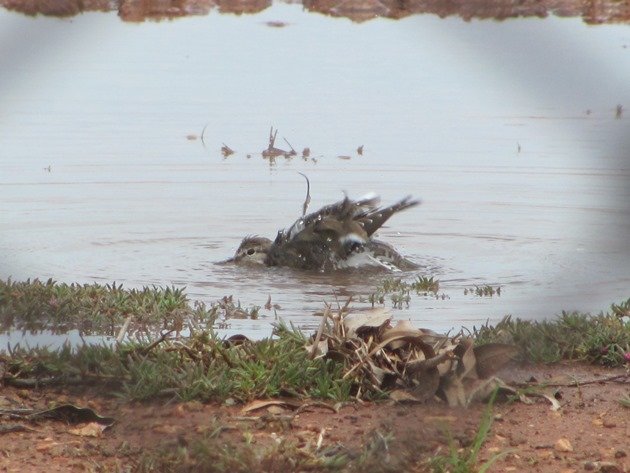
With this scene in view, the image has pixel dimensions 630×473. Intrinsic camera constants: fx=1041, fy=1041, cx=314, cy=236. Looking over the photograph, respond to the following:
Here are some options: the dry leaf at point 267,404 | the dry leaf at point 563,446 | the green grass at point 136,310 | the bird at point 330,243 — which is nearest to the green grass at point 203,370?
the dry leaf at point 267,404

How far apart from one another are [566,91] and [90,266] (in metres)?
6.58

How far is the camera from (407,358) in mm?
3643

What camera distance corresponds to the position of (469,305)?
6.11 meters

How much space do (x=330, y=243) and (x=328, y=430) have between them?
4.17 metres

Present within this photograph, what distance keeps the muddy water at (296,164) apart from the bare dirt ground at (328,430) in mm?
653

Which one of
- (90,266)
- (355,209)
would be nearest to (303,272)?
(355,209)

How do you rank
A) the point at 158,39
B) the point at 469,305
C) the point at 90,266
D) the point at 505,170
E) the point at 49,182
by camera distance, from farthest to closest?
the point at 505,170
the point at 49,182
the point at 90,266
the point at 469,305
the point at 158,39

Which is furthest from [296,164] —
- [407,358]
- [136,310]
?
[407,358]

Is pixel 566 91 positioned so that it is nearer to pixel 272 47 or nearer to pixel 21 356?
pixel 272 47

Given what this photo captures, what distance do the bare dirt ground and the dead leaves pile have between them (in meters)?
0.08

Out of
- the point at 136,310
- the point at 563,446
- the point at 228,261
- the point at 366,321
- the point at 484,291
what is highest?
the point at 366,321

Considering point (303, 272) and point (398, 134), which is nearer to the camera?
point (303, 272)

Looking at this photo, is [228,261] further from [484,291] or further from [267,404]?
[267,404]

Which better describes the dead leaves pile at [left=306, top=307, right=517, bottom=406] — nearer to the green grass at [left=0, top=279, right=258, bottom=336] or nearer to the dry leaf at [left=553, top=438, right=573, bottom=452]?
the dry leaf at [left=553, top=438, right=573, bottom=452]
